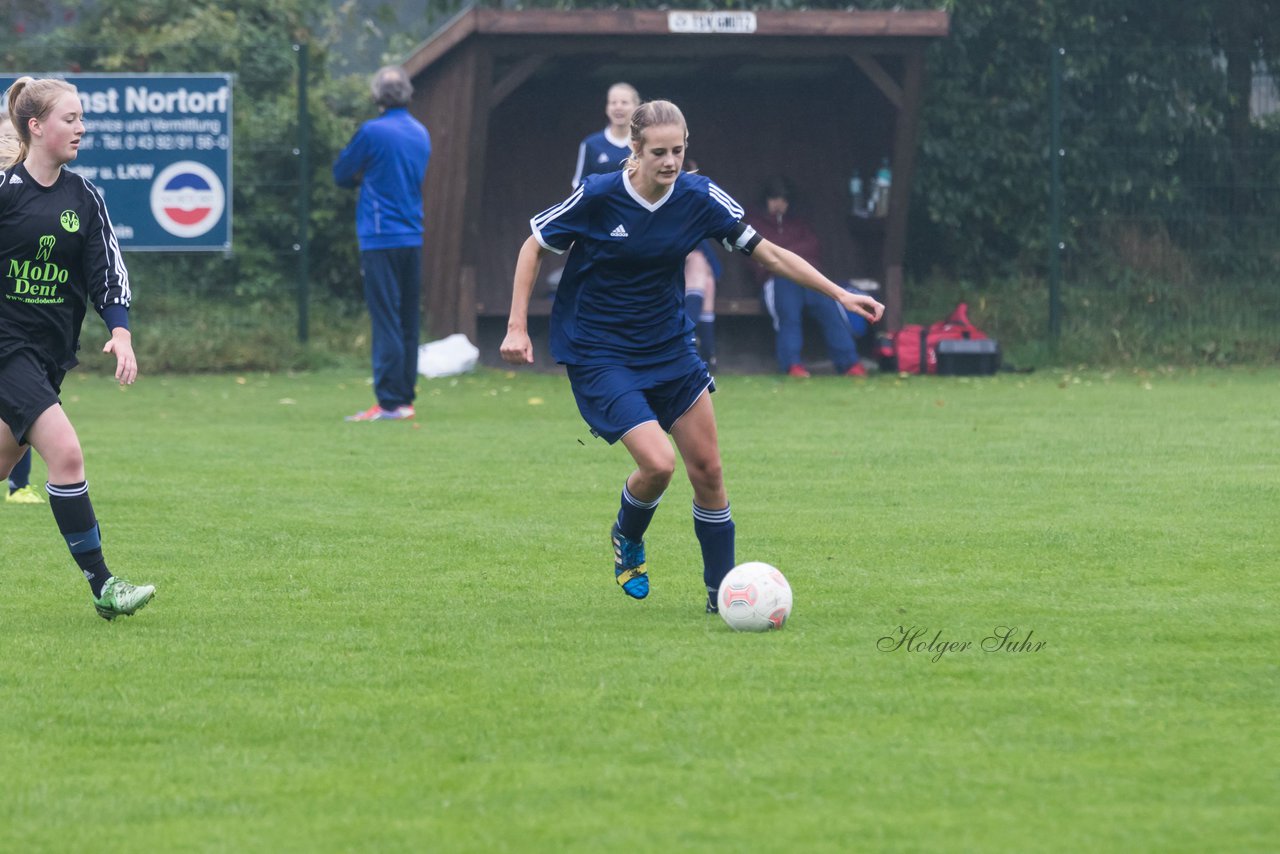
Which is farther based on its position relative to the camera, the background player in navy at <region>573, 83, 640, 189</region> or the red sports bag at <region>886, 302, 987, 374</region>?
the red sports bag at <region>886, 302, 987, 374</region>

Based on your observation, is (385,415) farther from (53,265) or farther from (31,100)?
(31,100)

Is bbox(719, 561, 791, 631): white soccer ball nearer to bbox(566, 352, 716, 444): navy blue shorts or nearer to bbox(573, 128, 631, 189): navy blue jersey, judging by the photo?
bbox(566, 352, 716, 444): navy blue shorts

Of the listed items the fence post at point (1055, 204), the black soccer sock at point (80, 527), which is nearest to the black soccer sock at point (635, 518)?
the black soccer sock at point (80, 527)

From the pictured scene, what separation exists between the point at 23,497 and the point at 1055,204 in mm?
11391

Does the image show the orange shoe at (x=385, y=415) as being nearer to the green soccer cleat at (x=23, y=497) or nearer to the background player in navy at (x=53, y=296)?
the green soccer cleat at (x=23, y=497)

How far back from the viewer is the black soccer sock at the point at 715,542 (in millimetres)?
6262

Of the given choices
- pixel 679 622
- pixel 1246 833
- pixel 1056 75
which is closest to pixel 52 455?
pixel 679 622

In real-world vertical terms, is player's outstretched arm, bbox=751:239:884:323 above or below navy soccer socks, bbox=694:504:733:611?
above

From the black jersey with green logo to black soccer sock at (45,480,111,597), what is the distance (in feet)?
1.46

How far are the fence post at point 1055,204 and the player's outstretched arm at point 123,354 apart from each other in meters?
12.9

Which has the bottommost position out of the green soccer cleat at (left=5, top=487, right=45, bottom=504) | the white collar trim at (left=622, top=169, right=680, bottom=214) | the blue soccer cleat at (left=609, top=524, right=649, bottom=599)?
the green soccer cleat at (left=5, top=487, right=45, bottom=504)

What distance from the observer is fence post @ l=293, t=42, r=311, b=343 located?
1752 cm

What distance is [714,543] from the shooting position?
20.6ft

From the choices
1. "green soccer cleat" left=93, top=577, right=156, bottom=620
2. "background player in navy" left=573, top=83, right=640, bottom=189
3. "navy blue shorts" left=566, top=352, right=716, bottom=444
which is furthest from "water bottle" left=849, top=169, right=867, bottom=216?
"green soccer cleat" left=93, top=577, right=156, bottom=620
